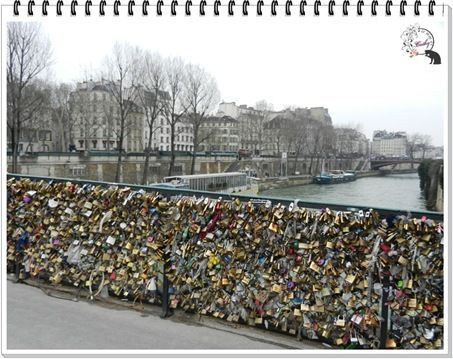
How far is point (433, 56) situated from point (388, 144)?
44.6 m

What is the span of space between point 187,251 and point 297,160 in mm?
47135

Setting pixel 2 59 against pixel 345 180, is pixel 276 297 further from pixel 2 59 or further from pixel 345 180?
pixel 345 180

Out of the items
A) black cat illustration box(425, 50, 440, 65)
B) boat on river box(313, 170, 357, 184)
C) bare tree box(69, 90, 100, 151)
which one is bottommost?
boat on river box(313, 170, 357, 184)

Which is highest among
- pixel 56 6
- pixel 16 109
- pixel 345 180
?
pixel 16 109

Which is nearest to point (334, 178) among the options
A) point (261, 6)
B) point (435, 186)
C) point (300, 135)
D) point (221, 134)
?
point (300, 135)

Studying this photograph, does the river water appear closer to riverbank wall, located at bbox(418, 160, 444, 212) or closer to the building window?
riverbank wall, located at bbox(418, 160, 444, 212)

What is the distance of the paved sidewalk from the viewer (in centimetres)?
307

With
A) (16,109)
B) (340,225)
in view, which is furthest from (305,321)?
(16,109)

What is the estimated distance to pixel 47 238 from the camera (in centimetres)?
443

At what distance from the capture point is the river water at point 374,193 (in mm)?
27169

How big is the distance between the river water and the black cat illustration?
18927 mm

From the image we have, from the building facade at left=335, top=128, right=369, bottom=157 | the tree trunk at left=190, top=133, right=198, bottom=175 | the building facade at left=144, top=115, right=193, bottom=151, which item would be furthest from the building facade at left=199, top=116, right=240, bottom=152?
the building facade at left=335, top=128, right=369, bottom=157

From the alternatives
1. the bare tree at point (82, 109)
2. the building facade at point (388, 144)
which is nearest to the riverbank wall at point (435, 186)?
the building facade at point (388, 144)

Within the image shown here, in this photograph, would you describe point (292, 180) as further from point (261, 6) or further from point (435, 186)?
point (261, 6)
